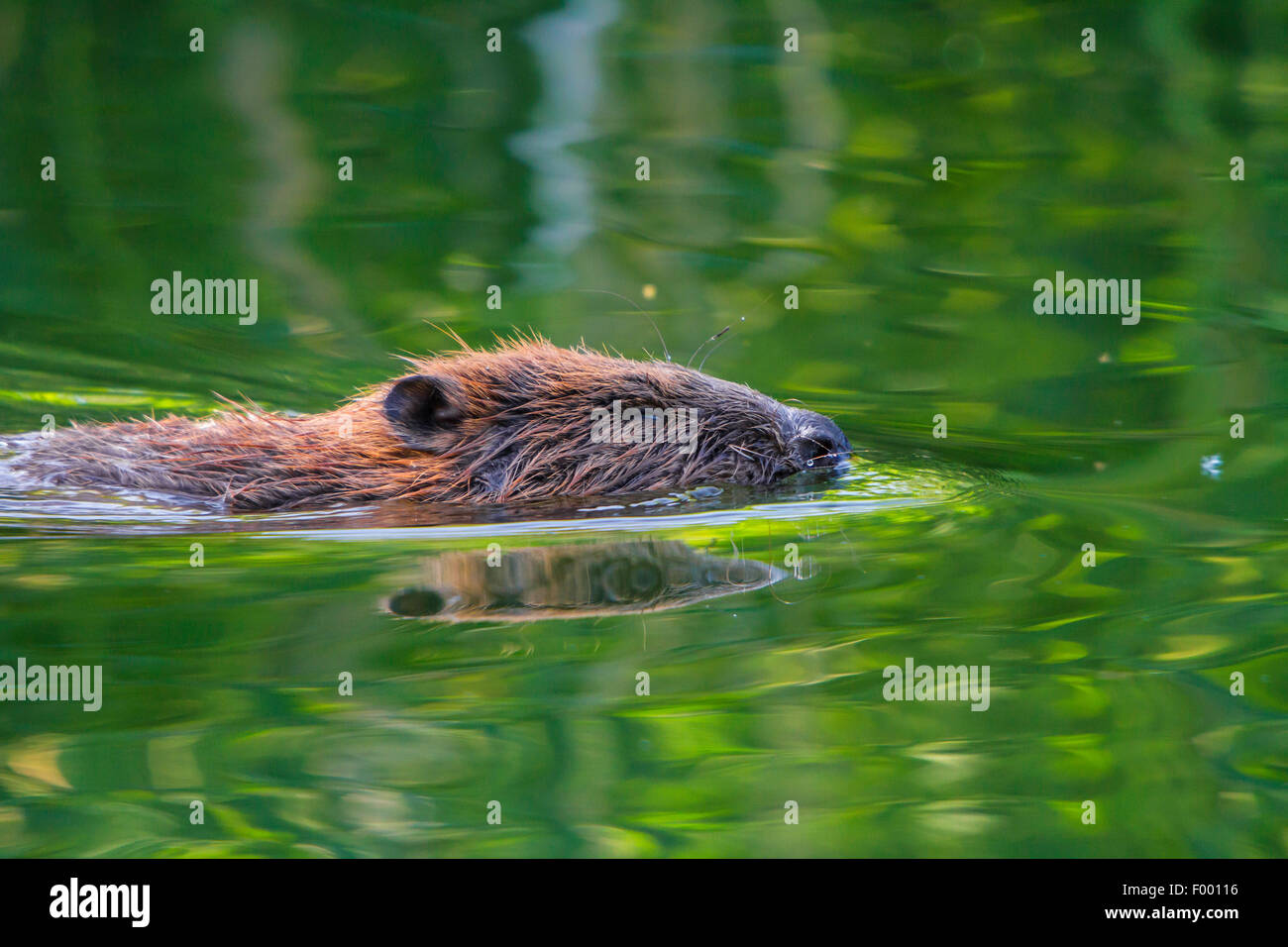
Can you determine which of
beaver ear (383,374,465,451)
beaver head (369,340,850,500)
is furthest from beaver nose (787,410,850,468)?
beaver ear (383,374,465,451)

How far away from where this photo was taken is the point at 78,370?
955 cm

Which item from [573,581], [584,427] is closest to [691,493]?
[584,427]

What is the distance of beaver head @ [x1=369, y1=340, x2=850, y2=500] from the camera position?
665 cm

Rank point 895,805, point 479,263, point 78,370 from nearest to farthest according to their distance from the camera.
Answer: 1. point 895,805
2. point 78,370
3. point 479,263

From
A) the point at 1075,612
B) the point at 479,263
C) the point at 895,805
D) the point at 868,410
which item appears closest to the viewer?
the point at 895,805

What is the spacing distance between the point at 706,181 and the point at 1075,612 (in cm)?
718

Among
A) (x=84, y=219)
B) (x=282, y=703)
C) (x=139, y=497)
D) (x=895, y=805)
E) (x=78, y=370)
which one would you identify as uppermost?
(x=84, y=219)

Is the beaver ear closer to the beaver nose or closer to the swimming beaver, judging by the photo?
the swimming beaver

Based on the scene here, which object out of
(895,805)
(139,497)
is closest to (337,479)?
(139,497)

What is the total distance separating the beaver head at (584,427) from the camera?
6.65 meters

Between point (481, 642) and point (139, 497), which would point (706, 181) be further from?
point (481, 642)

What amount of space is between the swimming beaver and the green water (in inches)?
8.2

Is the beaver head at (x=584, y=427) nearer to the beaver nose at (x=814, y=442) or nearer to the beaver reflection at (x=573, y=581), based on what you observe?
the beaver nose at (x=814, y=442)

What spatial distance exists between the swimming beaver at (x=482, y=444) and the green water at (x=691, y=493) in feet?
0.68
